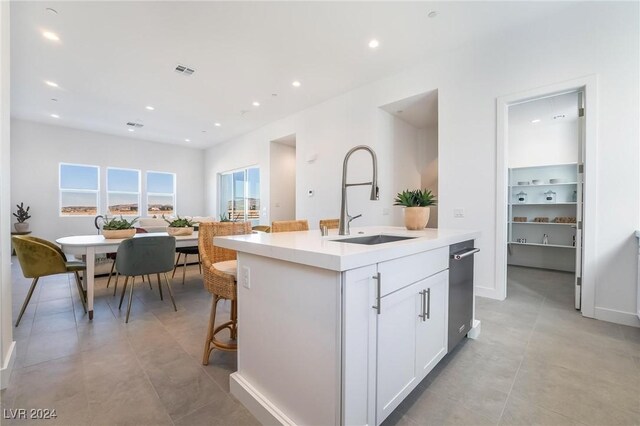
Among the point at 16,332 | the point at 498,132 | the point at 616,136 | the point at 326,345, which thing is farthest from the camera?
the point at 498,132

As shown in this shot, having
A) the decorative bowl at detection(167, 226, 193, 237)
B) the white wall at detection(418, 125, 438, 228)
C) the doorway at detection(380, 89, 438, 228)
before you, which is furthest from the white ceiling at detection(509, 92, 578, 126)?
the decorative bowl at detection(167, 226, 193, 237)

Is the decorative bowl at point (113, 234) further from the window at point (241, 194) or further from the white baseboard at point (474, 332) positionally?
the window at point (241, 194)

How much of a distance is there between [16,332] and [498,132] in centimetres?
501

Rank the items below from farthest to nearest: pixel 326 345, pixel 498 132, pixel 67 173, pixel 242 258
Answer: pixel 67 173 → pixel 498 132 → pixel 242 258 → pixel 326 345

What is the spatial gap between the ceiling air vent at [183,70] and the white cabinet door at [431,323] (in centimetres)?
425

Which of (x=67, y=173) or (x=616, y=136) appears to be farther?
(x=67, y=173)

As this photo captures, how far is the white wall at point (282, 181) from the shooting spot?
648 cm

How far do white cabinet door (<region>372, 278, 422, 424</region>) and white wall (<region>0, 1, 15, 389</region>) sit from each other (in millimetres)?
2124

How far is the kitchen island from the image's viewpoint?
1020 millimetres

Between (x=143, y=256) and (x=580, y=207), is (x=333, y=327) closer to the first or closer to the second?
(x=143, y=256)

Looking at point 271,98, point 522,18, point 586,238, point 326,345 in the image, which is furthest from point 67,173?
point 586,238

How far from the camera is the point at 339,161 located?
484cm

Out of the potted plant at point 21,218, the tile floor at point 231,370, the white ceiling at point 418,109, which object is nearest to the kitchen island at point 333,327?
the tile floor at point 231,370

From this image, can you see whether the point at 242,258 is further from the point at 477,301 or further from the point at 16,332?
A: the point at 477,301
